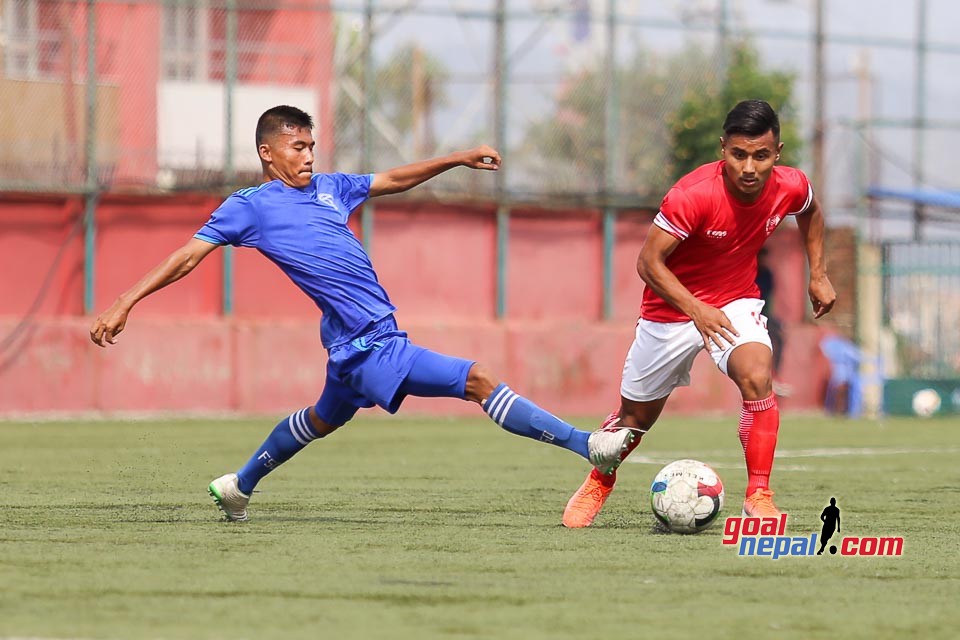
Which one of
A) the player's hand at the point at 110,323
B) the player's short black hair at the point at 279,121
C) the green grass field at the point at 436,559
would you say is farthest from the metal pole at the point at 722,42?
the player's hand at the point at 110,323

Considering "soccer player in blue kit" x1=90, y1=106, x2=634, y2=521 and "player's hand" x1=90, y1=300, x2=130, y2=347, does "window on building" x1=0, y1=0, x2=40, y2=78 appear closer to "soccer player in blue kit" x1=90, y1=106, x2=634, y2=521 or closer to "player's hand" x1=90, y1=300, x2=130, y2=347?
"soccer player in blue kit" x1=90, y1=106, x2=634, y2=521

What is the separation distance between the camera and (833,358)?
2252 centimetres

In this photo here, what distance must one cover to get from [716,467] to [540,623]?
7.16 metres

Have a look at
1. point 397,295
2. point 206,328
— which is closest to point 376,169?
point 397,295

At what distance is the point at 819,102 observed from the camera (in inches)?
920

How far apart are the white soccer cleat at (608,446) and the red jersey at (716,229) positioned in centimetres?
84

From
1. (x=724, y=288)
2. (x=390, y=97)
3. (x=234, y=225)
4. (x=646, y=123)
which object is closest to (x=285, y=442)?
(x=234, y=225)

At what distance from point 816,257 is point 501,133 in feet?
42.0

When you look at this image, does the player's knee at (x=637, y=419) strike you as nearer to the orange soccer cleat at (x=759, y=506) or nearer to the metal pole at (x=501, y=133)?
the orange soccer cleat at (x=759, y=506)

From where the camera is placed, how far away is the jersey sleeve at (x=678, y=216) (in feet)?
25.5

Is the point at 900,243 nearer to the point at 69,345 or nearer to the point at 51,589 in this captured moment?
the point at 69,345

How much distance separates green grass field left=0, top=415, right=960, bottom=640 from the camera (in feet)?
17.0

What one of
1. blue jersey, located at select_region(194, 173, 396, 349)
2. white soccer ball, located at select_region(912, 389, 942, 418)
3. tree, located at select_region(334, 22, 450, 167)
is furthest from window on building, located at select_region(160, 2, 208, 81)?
blue jersey, located at select_region(194, 173, 396, 349)

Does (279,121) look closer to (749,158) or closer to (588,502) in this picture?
(749,158)
